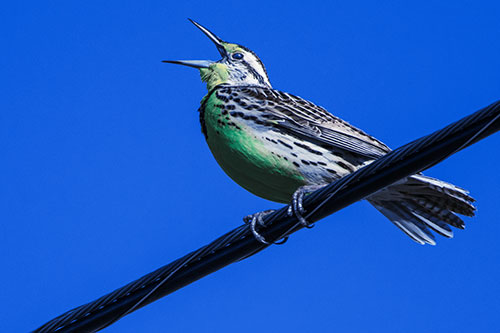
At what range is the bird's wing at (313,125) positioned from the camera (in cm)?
693

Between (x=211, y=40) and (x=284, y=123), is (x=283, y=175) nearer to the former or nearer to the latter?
(x=284, y=123)

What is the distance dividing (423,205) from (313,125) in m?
1.13

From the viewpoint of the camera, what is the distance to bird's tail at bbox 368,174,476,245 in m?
6.63

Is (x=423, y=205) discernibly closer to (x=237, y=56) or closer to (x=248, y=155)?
(x=248, y=155)

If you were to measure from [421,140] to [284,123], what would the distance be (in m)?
2.66

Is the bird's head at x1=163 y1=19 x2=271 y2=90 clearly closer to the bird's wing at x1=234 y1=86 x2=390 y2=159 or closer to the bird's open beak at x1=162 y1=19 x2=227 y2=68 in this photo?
the bird's open beak at x1=162 y1=19 x2=227 y2=68

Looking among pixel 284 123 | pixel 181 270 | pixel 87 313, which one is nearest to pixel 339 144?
pixel 284 123

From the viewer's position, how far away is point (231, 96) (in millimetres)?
7402

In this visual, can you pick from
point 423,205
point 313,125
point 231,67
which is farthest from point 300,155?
point 231,67

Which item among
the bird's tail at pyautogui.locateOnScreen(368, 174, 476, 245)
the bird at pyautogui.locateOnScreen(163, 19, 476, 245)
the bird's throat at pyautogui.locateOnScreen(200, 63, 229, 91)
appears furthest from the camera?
the bird's throat at pyautogui.locateOnScreen(200, 63, 229, 91)

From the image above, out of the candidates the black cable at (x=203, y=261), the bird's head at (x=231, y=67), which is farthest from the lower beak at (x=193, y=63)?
the black cable at (x=203, y=261)

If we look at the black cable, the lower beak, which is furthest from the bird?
the black cable

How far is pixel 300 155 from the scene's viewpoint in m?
6.89

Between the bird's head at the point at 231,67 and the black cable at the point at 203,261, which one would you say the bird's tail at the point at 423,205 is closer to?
the black cable at the point at 203,261
